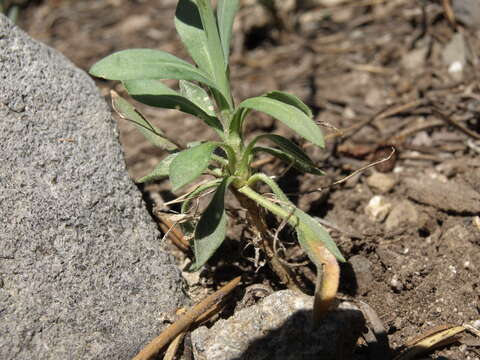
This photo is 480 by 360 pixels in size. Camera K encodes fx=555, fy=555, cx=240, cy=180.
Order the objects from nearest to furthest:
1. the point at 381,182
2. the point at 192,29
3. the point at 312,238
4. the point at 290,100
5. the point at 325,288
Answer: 1. the point at 325,288
2. the point at 312,238
3. the point at 290,100
4. the point at 192,29
5. the point at 381,182

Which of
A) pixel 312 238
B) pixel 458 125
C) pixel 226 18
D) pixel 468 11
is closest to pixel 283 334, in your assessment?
pixel 312 238

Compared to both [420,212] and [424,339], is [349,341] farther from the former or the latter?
[420,212]

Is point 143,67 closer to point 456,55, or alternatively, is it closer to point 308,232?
point 308,232

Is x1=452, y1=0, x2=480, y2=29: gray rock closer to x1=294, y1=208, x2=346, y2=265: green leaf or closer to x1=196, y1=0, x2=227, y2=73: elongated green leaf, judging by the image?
x1=196, y1=0, x2=227, y2=73: elongated green leaf

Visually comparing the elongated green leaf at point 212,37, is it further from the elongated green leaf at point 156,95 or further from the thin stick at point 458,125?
the thin stick at point 458,125

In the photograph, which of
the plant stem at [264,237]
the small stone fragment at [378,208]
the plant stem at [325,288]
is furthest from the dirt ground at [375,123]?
the plant stem at [325,288]

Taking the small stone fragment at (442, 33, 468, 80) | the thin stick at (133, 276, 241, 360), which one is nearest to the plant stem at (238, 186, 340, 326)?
the thin stick at (133, 276, 241, 360)
